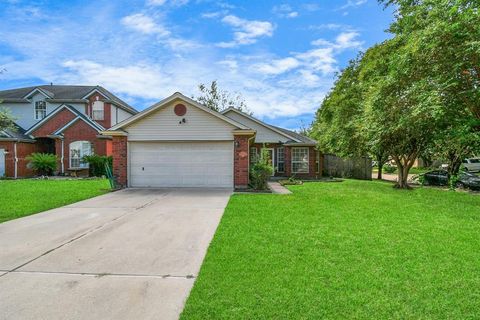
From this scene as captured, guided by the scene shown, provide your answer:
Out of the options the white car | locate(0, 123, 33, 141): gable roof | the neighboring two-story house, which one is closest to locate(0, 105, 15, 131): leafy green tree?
the neighboring two-story house

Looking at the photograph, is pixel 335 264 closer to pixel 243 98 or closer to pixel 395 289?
pixel 395 289

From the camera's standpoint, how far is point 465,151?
742 inches

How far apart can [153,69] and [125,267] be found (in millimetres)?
18963

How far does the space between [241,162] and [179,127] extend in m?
3.34

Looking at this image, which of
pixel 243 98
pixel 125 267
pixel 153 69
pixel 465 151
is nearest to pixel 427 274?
pixel 125 267

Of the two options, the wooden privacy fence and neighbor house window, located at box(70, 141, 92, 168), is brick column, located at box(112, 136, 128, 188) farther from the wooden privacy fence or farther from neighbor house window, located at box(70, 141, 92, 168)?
the wooden privacy fence

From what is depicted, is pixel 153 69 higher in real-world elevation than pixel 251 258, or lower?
higher

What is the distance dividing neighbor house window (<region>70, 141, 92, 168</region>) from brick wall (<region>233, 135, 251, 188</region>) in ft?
44.3

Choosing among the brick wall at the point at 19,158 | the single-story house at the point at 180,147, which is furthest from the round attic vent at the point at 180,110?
the brick wall at the point at 19,158

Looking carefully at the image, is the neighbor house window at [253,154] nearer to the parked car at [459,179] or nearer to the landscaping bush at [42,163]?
the parked car at [459,179]

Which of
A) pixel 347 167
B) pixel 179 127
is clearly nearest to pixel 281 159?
pixel 347 167

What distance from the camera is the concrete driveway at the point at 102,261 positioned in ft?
11.4

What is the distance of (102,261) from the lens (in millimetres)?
4938

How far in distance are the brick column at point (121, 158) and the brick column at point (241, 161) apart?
521 cm
